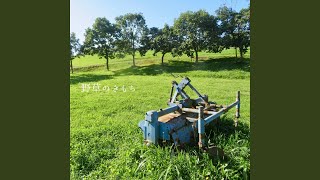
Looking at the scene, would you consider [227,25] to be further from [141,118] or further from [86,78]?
[86,78]

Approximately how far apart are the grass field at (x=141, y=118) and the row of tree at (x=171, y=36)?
354 mm

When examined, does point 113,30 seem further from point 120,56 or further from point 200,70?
point 200,70

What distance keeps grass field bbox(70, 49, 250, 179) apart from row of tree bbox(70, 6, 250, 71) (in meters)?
0.35

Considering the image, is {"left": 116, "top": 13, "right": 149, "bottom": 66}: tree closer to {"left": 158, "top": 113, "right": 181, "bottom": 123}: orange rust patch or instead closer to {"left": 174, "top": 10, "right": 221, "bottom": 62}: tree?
{"left": 174, "top": 10, "right": 221, "bottom": 62}: tree

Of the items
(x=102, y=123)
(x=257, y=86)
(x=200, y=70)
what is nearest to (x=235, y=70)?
(x=200, y=70)

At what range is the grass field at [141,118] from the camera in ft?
16.2

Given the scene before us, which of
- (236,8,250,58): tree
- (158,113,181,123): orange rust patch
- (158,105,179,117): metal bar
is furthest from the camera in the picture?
(236,8,250,58): tree

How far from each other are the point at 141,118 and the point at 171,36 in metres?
4.04

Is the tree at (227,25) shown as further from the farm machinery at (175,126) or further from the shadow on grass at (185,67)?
the farm machinery at (175,126)

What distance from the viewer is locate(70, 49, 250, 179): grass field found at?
16.2 ft

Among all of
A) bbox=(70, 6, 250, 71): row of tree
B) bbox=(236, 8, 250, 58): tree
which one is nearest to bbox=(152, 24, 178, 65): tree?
bbox=(70, 6, 250, 71): row of tree

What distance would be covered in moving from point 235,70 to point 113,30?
3765 millimetres

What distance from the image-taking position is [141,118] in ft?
26.5

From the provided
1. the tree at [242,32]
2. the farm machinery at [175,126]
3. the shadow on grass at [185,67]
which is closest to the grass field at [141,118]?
the shadow on grass at [185,67]
